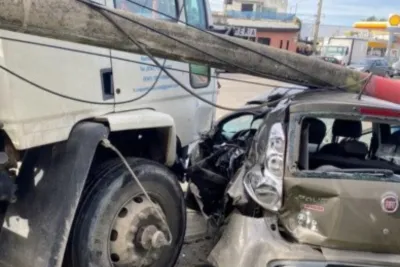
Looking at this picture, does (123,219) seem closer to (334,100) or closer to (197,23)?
(334,100)

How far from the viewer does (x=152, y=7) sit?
450cm

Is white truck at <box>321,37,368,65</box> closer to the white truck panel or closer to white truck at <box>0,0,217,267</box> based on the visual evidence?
white truck at <box>0,0,217,267</box>

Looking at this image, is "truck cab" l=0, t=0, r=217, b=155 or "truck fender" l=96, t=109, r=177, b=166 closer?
"truck cab" l=0, t=0, r=217, b=155

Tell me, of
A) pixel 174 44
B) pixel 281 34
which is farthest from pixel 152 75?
pixel 281 34

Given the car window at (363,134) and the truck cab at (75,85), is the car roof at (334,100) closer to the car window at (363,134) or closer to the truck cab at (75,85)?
the car window at (363,134)

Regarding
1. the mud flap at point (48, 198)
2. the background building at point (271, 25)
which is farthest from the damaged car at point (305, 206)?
the background building at point (271, 25)

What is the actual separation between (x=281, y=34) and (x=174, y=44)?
46.9 metres

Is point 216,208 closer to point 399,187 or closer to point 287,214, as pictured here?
point 287,214

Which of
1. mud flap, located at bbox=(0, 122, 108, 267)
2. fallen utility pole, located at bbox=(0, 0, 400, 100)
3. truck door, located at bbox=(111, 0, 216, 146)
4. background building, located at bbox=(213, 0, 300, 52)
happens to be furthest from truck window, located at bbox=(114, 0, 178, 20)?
background building, located at bbox=(213, 0, 300, 52)

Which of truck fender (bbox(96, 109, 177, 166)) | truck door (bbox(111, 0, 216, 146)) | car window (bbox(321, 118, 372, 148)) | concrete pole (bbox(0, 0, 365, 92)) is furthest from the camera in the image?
car window (bbox(321, 118, 372, 148))

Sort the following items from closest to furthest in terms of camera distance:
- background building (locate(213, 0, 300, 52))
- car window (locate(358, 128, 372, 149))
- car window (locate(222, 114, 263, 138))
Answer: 1. car window (locate(358, 128, 372, 149))
2. car window (locate(222, 114, 263, 138))
3. background building (locate(213, 0, 300, 52))

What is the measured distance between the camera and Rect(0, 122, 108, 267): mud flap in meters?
3.38

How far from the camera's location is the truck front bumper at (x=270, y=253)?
3.32 meters

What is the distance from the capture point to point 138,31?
3262mm
